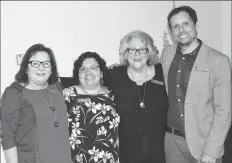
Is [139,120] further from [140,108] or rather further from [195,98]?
[195,98]

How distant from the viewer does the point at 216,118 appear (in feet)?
6.55

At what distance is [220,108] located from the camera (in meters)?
1.97

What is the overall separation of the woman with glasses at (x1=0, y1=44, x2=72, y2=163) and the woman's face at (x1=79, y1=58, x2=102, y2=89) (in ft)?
0.94

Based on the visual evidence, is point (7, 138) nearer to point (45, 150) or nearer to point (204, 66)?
point (45, 150)

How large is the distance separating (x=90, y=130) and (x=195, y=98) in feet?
2.89

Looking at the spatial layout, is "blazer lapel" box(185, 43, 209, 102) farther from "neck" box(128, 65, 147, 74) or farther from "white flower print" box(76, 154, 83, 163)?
"white flower print" box(76, 154, 83, 163)

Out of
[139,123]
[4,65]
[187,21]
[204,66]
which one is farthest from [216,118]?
[4,65]

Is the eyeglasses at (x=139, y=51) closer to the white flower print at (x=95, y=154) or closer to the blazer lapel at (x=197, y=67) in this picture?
the blazer lapel at (x=197, y=67)

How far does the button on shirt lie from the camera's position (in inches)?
83.0

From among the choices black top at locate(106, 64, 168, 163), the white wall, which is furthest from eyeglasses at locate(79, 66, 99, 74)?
the white wall

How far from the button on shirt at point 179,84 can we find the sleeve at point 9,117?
1227 millimetres

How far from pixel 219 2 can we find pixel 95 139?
291cm

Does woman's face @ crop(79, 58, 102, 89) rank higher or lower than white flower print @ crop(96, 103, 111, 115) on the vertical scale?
higher

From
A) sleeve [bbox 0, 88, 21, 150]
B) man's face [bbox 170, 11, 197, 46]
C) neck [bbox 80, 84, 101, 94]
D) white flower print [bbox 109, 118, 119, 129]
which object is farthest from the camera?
neck [bbox 80, 84, 101, 94]
